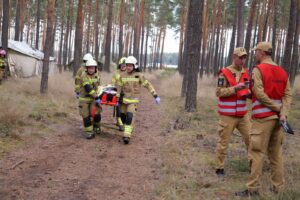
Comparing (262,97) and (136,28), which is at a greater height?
(136,28)

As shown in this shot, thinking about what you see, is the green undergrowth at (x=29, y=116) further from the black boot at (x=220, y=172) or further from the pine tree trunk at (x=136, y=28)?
the pine tree trunk at (x=136, y=28)

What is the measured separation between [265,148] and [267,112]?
0.47 metres

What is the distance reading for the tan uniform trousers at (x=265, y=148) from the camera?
4586 millimetres

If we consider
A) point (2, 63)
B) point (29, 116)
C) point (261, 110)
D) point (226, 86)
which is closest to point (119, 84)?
point (29, 116)

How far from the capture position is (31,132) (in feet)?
26.6

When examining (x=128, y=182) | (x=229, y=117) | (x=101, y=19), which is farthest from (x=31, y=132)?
(x=101, y=19)

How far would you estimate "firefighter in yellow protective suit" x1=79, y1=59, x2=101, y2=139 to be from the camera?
8398mm

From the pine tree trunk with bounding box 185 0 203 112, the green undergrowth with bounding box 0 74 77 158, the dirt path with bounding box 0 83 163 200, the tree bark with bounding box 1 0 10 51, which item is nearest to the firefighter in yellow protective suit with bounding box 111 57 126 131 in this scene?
the dirt path with bounding box 0 83 163 200

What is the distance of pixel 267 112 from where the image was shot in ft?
15.0

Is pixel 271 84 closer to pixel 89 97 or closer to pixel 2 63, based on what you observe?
pixel 89 97

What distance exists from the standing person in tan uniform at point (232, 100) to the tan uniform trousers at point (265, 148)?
0.90 meters

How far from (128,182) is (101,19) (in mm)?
45147

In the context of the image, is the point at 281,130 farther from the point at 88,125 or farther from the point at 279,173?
the point at 88,125

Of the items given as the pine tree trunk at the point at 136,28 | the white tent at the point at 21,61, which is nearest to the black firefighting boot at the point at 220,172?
the white tent at the point at 21,61
